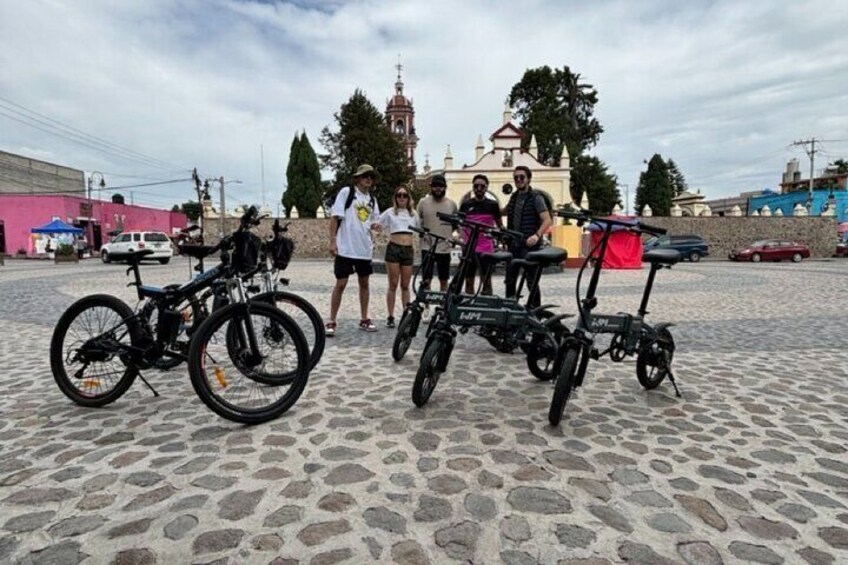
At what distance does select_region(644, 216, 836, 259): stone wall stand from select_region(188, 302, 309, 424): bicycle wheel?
36.4m

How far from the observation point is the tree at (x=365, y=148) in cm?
4150

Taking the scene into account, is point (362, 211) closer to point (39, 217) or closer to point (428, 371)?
point (428, 371)

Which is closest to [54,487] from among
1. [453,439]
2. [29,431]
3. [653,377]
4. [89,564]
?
[89,564]

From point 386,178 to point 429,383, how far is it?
127 ft

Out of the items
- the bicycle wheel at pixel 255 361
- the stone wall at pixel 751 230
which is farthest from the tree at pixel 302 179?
the bicycle wheel at pixel 255 361

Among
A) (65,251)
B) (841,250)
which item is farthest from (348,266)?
(841,250)

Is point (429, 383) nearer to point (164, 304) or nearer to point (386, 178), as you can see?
point (164, 304)

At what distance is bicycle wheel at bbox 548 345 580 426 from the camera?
10.1 ft

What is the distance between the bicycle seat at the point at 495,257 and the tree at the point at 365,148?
3635 centimetres

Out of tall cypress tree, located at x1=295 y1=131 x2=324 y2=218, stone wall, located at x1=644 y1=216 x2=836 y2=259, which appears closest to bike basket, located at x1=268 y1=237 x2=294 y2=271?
stone wall, located at x1=644 y1=216 x2=836 y2=259

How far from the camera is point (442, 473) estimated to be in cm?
258

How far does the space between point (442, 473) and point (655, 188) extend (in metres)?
57.8

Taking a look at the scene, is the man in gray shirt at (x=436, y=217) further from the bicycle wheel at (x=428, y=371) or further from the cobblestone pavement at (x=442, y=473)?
the bicycle wheel at (x=428, y=371)

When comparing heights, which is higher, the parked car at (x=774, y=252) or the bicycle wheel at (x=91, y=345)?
the parked car at (x=774, y=252)
